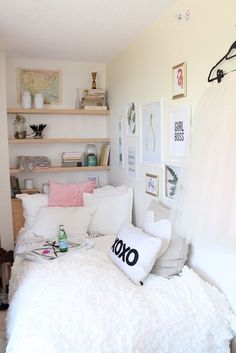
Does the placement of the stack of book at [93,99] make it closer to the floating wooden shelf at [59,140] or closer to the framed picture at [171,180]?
the floating wooden shelf at [59,140]

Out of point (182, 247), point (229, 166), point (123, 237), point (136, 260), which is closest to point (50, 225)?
point (123, 237)

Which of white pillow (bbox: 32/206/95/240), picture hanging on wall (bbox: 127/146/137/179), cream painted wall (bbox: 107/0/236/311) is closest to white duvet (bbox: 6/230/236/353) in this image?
cream painted wall (bbox: 107/0/236/311)

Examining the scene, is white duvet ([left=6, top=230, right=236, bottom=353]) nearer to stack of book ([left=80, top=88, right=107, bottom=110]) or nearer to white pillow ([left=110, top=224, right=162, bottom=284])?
white pillow ([left=110, top=224, right=162, bottom=284])

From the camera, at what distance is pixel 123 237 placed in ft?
7.06

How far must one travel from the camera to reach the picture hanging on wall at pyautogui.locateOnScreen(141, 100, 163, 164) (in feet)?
7.75

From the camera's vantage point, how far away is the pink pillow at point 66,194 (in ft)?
9.63

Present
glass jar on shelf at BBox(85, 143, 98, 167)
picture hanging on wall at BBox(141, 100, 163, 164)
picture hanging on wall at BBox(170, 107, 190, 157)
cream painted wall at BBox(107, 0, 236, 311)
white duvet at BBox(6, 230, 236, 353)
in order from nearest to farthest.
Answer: white duvet at BBox(6, 230, 236, 353) < cream painted wall at BBox(107, 0, 236, 311) < picture hanging on wall at BBox(170, 107, 190, 157) < picture hanging on wall at BBox(141, 100, 163, 164) < glass jar on shelf at BBox(85, 143, 98, 167)

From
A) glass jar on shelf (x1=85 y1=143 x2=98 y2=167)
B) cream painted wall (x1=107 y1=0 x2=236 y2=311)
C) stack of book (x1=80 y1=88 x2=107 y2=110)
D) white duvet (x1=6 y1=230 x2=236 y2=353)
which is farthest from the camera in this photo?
glass jar on shelf (x1=85 y1=143 x2=98 y2=167)

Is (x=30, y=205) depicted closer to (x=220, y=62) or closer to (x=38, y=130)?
(x=38, y=130)

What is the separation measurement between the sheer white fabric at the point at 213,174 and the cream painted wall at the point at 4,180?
2.00 metres

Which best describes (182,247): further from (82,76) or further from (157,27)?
(82,76)

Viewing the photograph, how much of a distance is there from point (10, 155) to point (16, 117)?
1.34ft

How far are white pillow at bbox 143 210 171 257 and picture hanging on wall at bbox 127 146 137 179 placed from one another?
27.5 inches

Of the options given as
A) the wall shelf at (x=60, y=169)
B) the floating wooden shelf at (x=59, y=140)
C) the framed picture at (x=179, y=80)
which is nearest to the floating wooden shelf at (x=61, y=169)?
the wall shelf at (x=60, y=169)
